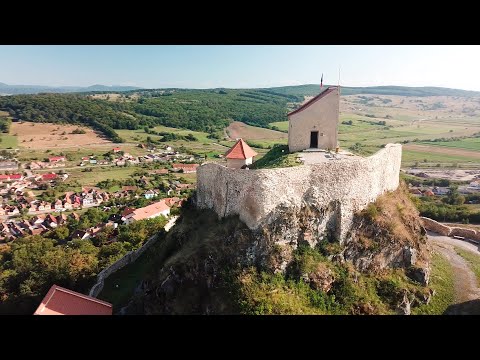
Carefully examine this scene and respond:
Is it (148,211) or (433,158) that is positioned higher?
(433,158)

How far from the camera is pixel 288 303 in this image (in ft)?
52.1

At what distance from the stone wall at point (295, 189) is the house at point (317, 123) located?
9.91 feet

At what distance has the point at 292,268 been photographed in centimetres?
1728

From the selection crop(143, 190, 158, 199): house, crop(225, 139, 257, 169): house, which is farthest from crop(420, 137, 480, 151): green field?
crop(225, 139, 257, 169): house

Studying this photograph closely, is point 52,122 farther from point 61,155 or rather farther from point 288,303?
point 288,303

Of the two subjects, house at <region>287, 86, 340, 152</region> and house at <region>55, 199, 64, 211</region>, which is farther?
house at <region>55, 199, 64, 211</region>

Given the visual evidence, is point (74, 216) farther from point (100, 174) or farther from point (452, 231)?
point (452, 231)

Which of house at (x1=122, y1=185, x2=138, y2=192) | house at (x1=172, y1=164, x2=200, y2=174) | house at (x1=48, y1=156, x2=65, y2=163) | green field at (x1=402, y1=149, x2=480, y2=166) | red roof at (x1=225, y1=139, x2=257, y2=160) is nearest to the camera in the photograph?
red roof at (x1=225, y1=139, x2=257, y2=160)

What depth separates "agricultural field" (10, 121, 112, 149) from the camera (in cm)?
11409

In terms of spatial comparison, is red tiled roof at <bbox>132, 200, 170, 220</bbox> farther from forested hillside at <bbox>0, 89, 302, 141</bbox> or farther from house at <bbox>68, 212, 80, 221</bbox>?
forested hillside at <bbox>0, 89, 302, 141</bbox>

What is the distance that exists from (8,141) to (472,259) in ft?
399

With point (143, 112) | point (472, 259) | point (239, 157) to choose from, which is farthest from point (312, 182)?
point (143, 112)

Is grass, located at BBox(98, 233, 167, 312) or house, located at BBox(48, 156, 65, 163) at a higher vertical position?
grass, located at BBox(98, 233, 167, 312)
